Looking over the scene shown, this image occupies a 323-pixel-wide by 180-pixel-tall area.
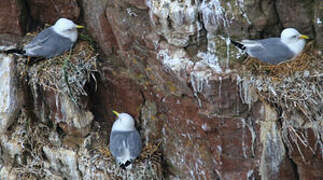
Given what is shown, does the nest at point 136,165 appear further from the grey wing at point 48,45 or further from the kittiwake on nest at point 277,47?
the kittiwake on nest at point 277,47

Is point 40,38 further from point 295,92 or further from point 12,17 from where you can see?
point 295,92

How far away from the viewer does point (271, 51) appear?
3490mm

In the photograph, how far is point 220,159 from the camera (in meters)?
3.80

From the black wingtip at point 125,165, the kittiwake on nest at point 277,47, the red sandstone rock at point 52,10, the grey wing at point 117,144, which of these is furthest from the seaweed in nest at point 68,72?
the kittiwake on nest at point 277,47

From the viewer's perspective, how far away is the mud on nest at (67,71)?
421cm

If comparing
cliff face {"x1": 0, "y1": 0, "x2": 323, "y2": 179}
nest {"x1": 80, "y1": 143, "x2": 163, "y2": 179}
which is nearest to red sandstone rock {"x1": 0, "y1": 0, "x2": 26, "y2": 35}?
cliff face {"x1": 0, "y1": 0, "x2": 323, "y2": 179}

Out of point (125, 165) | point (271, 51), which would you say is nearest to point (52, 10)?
point (125, 165)

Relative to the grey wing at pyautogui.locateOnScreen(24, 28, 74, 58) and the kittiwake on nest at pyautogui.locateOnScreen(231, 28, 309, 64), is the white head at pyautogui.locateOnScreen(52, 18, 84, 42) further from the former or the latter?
the kittiwake on nest at pyautogui.locateOnScreen(231, 28, 309, 64)

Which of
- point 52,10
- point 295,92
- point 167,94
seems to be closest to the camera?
→ point 295,92

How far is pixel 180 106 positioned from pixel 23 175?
209 cm

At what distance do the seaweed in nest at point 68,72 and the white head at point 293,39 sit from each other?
1840 millimetres

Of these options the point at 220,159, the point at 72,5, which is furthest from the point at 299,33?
the point at 72,5

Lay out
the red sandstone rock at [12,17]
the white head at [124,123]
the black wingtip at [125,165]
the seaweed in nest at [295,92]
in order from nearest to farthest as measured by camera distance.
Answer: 1. the seaweed in nest at [295,92]
2. the black wingtip at [125,165]
3. the white head at [124,123]
4. the red sandstone rock at [12,17]

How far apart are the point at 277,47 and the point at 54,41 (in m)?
2.11
